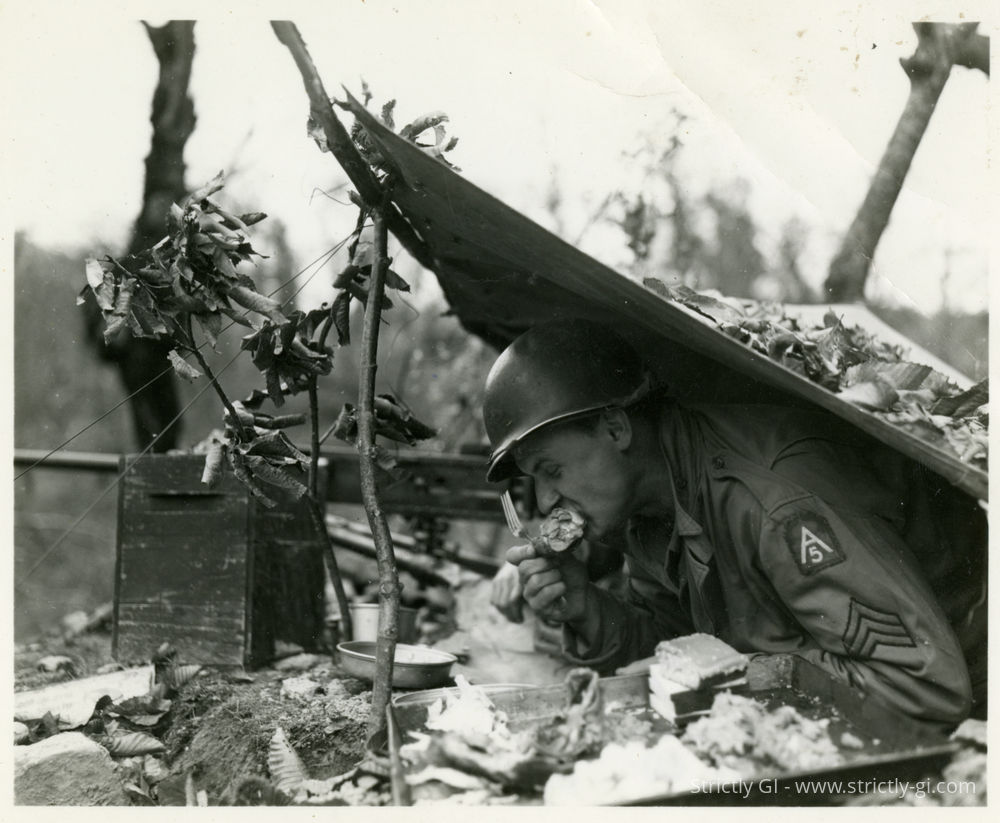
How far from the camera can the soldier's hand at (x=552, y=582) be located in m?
3.22

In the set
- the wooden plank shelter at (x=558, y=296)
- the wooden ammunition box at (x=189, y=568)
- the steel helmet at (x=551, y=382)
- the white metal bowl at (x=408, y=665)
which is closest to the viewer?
the wooden plank shelter at (x=558, y=296)

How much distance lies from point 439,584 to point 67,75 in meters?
3.81

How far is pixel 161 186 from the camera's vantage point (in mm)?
5746

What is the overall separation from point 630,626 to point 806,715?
1252 mm

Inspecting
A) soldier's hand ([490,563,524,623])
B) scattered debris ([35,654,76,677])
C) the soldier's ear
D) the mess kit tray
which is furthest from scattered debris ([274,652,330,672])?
the soldier's ear

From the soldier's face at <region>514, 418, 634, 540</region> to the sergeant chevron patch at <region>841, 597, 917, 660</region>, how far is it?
0.93 metres

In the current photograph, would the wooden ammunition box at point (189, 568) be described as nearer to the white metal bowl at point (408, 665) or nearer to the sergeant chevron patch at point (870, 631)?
the white metal bowl at point (408, 665)

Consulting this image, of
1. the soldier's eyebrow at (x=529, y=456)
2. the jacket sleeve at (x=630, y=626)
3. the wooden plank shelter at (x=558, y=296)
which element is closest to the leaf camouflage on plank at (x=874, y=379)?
the wooden plank shelter at (x=558, y=296)

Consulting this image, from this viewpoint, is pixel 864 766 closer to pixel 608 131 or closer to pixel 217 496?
pixel 217 496

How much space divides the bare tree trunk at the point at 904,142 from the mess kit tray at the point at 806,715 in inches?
90.5

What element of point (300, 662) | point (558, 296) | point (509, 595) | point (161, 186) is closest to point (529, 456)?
point (558, 296)

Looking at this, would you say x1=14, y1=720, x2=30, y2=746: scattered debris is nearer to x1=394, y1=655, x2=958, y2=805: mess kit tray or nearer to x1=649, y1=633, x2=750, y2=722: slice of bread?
x1=394, y1=655, x2=958, y2=805: mess kit tray

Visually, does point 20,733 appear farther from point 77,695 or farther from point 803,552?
point 803,552
